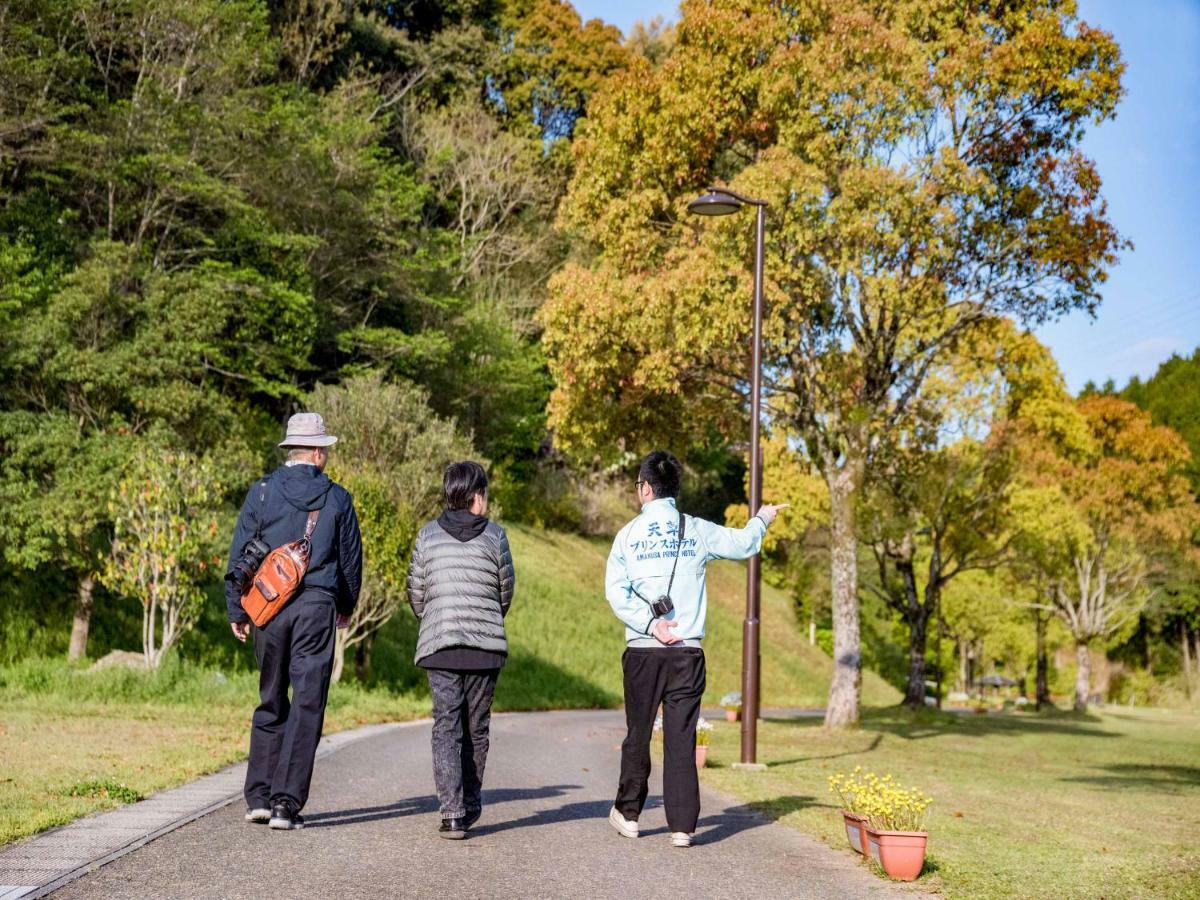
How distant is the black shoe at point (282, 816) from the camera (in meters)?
6.31

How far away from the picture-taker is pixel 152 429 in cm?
1944

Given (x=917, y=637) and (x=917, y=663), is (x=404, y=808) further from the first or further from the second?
(x=917, y=637)

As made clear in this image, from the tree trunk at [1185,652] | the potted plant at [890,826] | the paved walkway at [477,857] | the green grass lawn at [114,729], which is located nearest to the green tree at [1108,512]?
the tree trunk at [1185,652]

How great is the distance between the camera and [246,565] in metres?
6.37

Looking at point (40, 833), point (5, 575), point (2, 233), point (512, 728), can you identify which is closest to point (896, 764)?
point (512, 728)

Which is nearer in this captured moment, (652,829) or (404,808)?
(652,829)

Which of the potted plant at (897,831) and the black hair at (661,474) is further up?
the black hair at (661,474)

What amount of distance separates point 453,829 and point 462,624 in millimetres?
1111

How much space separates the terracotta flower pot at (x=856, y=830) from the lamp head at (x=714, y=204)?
821cm

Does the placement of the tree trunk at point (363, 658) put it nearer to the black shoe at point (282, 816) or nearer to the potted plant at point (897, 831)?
the black shoe at point (282, 816)

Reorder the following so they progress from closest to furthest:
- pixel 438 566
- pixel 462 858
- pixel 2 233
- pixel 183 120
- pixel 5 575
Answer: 1. pixel 462 858
2. pixel 438 566
3. pixel 5 575
4. pixel 2 233
5. pixel 183 120

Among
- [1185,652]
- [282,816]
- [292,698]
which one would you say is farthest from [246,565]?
[1185,652]

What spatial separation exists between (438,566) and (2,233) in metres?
19.2

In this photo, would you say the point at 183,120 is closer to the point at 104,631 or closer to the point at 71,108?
the point at 71,108
